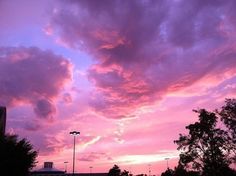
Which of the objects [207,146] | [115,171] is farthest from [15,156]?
[115,171]

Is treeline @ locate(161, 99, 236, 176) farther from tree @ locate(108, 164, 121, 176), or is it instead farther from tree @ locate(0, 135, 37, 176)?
tree @ locate(108, 164, 121, 176)

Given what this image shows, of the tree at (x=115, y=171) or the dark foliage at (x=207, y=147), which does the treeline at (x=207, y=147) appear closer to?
the dark foliage at (x=207, y=147)

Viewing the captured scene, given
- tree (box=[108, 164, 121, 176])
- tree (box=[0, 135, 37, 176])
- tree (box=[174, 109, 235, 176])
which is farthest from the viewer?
tree (box=[108, 164, 121, 176])

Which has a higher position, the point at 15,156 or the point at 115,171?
the point at 115,171

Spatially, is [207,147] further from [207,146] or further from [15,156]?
[15,156]

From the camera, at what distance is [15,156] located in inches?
1898

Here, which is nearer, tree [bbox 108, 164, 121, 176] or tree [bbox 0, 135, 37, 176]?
tree [bbox 0, 135, 37, 176]

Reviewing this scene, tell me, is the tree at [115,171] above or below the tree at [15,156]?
above

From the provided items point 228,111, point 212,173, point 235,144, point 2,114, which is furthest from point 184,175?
point 2,114

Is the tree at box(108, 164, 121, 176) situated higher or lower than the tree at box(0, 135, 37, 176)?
higher

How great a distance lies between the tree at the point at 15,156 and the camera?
46.4 m

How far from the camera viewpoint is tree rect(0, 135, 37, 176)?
46.4 metres

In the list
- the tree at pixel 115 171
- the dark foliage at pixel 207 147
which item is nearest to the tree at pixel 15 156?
the dark foliage at pixel 207 147

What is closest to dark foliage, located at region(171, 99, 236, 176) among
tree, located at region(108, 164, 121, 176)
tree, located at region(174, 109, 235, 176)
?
tree, located at region(174, 109, 235, 176)
